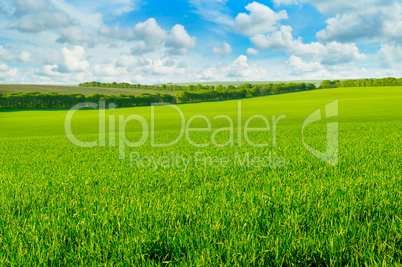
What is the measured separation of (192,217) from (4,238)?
8.42 feet

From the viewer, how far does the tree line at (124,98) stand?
94.1 metres

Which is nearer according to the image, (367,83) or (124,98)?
(124,98)

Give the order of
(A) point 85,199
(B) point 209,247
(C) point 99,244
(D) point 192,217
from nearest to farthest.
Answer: (B) point 209,247 → (C) point 99,244 → (D) point 192,217 → (A) point 85,199

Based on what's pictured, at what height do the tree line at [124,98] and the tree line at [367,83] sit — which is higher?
the tree line at [367,83]

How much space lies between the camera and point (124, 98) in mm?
107438

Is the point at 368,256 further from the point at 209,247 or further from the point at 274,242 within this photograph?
the point at 209,247

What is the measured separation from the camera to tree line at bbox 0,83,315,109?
94113mm

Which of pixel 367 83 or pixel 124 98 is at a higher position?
pixel 367 83

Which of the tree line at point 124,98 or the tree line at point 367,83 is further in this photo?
the tree line at point 367,83

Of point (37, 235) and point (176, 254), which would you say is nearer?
point (176, 254)

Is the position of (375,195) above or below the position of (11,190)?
above

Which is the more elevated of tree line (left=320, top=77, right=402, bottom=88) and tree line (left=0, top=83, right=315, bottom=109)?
tree line (left=320, top=77, right=402, bottom=88)

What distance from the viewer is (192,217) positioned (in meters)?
A: 3.71

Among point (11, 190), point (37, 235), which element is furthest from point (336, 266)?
point (11, 190)
